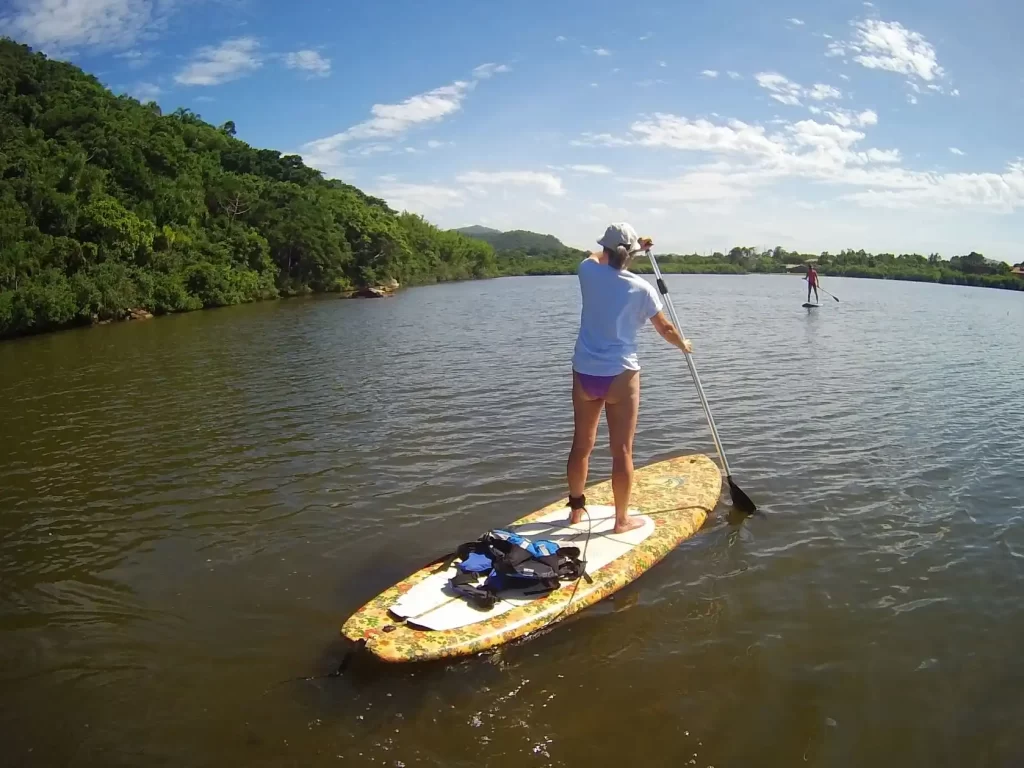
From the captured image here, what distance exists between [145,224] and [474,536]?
167ft

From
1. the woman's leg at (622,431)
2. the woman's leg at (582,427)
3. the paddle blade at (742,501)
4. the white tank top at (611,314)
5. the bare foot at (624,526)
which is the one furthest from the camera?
the paddle blade at (742,501)

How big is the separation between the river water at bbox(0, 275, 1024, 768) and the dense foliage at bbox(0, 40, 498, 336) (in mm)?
27093

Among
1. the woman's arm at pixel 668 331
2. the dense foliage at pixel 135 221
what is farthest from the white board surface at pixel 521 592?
the dense foliage at pixel 135 221

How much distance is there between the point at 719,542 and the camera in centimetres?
757

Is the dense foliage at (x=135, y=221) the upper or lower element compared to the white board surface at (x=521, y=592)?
upper

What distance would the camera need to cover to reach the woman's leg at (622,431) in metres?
6.75

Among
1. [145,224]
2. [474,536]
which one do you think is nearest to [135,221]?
[145,224]

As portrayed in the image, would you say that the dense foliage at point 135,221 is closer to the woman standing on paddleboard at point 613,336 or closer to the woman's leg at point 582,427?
the woman's leg at point 582,427

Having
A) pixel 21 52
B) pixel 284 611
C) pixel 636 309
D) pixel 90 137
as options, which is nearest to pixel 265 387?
pixel 284 611

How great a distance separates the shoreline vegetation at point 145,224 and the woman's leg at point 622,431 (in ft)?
115

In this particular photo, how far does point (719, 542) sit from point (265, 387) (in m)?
13.3

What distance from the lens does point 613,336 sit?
6609 millimetres

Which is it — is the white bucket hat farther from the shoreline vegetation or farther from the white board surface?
the shoreline vegetation

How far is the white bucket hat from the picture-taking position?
21.2ft
